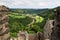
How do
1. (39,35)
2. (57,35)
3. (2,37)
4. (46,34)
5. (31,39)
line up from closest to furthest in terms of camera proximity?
(57,35) → (2,37) → (46,34) → (39,35) → (31,39)

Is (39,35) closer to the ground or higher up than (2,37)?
closer to the ground

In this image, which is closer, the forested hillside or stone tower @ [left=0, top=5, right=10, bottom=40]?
stone tower @ [left=0, top=5, right=10, bottom=40]

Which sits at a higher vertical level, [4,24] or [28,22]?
[4,24]

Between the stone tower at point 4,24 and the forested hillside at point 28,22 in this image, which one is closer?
the stone tower at point 4,24

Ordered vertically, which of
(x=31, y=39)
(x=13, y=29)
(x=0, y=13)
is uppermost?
(x=0, y=13)

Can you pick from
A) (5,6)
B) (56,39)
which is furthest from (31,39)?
(56,39)

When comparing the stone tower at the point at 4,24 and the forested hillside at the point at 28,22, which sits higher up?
the stone tower at the point at 4,24

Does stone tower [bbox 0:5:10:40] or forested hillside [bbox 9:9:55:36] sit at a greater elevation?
stone tower [bbox 0:5:10:40]

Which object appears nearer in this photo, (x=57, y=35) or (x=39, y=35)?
(x=57, y=35)

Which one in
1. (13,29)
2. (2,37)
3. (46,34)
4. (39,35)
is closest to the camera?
(2,37)

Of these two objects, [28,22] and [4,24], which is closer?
[4,24]

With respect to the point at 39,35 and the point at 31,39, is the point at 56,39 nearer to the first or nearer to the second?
the point at 39,35
